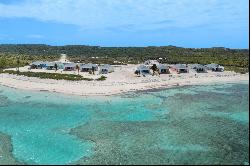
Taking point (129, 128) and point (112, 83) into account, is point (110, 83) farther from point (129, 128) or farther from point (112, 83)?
point (129, 128)

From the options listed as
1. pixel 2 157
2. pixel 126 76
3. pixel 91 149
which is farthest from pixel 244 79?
pixel 2 157

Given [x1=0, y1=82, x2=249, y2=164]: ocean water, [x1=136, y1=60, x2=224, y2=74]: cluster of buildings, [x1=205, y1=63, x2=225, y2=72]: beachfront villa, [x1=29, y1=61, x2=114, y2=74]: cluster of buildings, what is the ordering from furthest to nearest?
1. [x1=205, y1=63, x2=225, y2=72]: beachfront villa
2. [x1=29, y1=61, x2=114, y2=74]: cluster of buildings
3. [x1=136, y1=60, x2=224, y2=74]: cluster of buildings
4. [x1=0, y1=82, x2=249, y2=164]: ocean water

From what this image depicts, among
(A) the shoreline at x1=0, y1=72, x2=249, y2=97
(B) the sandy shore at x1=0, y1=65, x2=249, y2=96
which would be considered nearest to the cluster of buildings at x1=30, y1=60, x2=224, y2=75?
(B) the sandy shore at x1=0, y1=65, x2=249, y2=96

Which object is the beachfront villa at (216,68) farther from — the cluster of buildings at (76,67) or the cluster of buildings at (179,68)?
the cluster of buildings at (76,67)

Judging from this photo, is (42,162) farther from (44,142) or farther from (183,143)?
(183,143)

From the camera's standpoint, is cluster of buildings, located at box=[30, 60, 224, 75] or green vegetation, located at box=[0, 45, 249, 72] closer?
cluster of buildings, located at box=[30, 60, 224, 75]

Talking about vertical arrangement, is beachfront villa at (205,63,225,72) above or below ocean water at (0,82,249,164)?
above

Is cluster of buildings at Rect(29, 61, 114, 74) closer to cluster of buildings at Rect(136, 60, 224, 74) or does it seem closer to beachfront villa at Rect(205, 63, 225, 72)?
cluster of buildings at Rect(136, 60, 224, 74)

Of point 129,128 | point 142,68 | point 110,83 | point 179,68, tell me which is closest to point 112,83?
point 110,83
